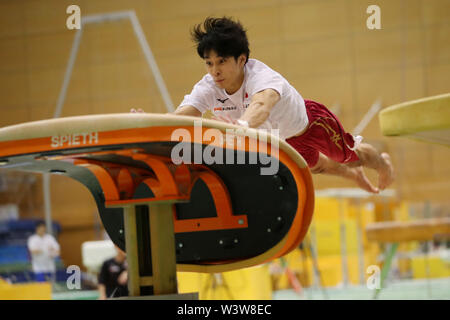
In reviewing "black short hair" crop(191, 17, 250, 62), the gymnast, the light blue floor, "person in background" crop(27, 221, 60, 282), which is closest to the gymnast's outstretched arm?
the gymnast

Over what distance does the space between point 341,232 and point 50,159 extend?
5.72m

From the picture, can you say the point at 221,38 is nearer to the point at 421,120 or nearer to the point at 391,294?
the point at 421,120

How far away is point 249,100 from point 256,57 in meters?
6.97

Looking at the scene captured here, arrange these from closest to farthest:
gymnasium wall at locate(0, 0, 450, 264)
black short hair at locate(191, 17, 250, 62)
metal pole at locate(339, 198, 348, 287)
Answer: black short hair at locate(191, 17, 250, 62)
metal pole at locate(339, 198, 348, 287)
gymnasium wall at locate(0, 0, 450, 264)

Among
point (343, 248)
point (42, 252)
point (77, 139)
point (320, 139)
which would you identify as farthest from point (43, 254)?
point (77, 139)

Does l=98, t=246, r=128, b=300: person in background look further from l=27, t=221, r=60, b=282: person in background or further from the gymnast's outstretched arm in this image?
the gymnast's outstretched arm

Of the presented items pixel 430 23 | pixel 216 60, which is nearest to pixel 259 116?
pixel 216 60

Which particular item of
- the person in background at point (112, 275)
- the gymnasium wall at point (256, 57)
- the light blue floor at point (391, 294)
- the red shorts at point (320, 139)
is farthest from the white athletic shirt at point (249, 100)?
the gymnasium wall at point (256, 57)

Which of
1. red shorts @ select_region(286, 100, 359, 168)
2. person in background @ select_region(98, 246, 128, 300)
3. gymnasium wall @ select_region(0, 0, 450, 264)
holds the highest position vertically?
gymnasium wall @ select_region(0, 0, 450, 264)

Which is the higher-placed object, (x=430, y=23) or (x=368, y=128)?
(x=430, y=23)

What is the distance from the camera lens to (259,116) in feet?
4.59

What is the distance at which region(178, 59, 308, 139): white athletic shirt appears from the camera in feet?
5.41

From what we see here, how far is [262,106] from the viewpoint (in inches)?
→ 57.3
